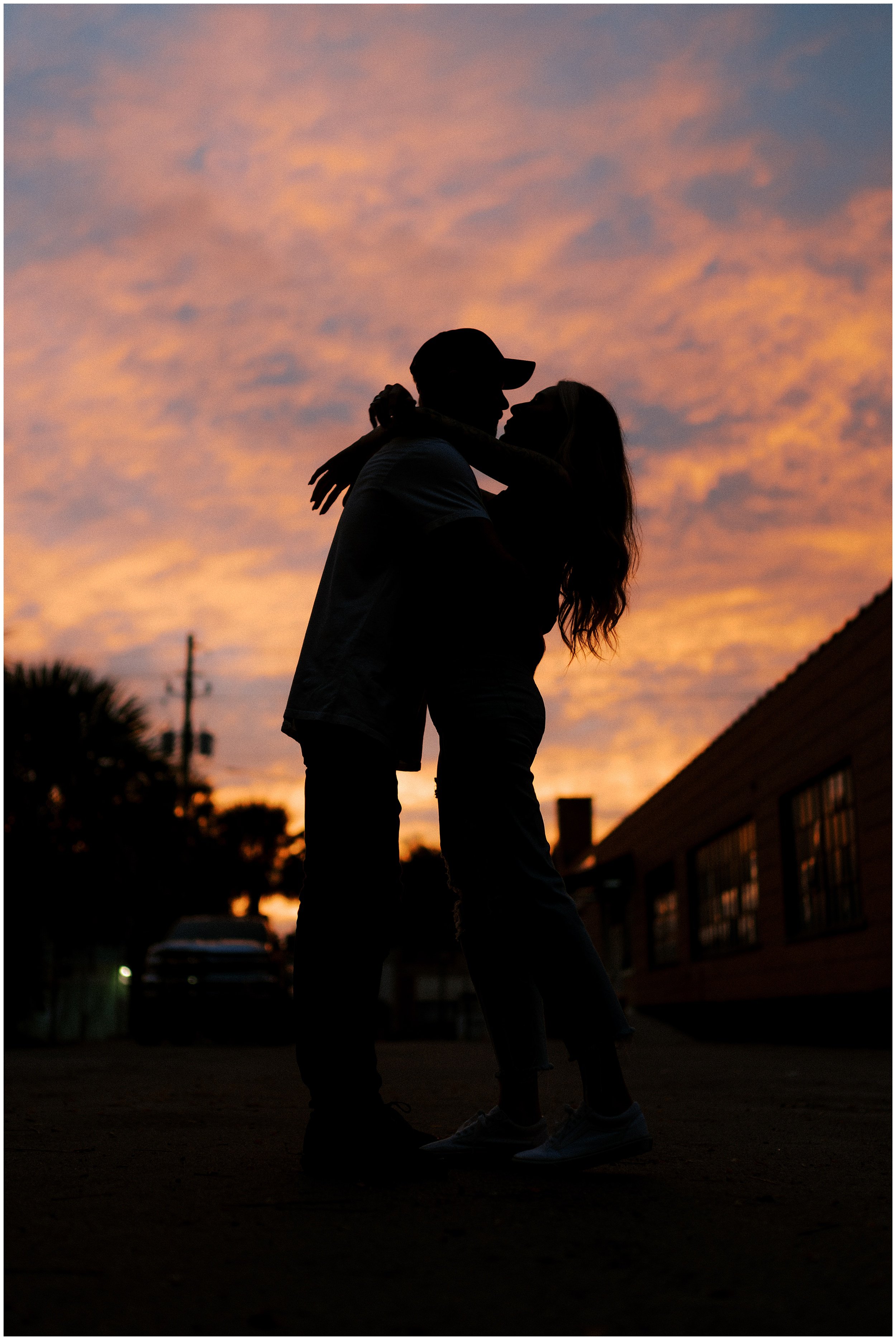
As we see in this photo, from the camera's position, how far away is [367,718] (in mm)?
2902

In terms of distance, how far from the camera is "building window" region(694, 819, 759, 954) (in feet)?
58.2

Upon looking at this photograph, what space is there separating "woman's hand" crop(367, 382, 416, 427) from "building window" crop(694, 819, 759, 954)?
14.9 meters

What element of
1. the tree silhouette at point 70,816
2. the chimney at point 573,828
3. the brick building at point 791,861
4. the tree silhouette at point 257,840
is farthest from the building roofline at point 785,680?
the tree silhouette at point 257,840

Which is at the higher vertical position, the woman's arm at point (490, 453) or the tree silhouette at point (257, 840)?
the woman's arm at point (490, 453)

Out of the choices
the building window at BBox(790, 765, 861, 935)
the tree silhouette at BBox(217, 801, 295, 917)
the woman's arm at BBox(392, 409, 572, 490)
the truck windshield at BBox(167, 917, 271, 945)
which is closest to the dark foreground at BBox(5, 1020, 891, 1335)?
the woman's arm at BBox(392, 409, 572, 490)

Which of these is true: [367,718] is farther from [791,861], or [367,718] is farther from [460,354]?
[791,861]

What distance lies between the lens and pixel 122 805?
18.0 meters

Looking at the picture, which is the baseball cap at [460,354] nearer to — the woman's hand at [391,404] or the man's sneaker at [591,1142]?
the woman's hand at [391,404]

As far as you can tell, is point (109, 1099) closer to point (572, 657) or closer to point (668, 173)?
point (572, 657)

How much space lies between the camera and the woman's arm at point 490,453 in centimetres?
311

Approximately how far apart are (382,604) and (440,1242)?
1.44 metres

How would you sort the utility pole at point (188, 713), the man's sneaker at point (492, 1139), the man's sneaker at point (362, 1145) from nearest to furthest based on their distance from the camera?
the man's sneaker at point (362, 1145) → the man's sneaker at point (492, 1139) → the utility pole at point (188, 713)

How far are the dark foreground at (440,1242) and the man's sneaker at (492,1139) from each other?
0.61 feet

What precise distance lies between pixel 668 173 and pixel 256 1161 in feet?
34.4
